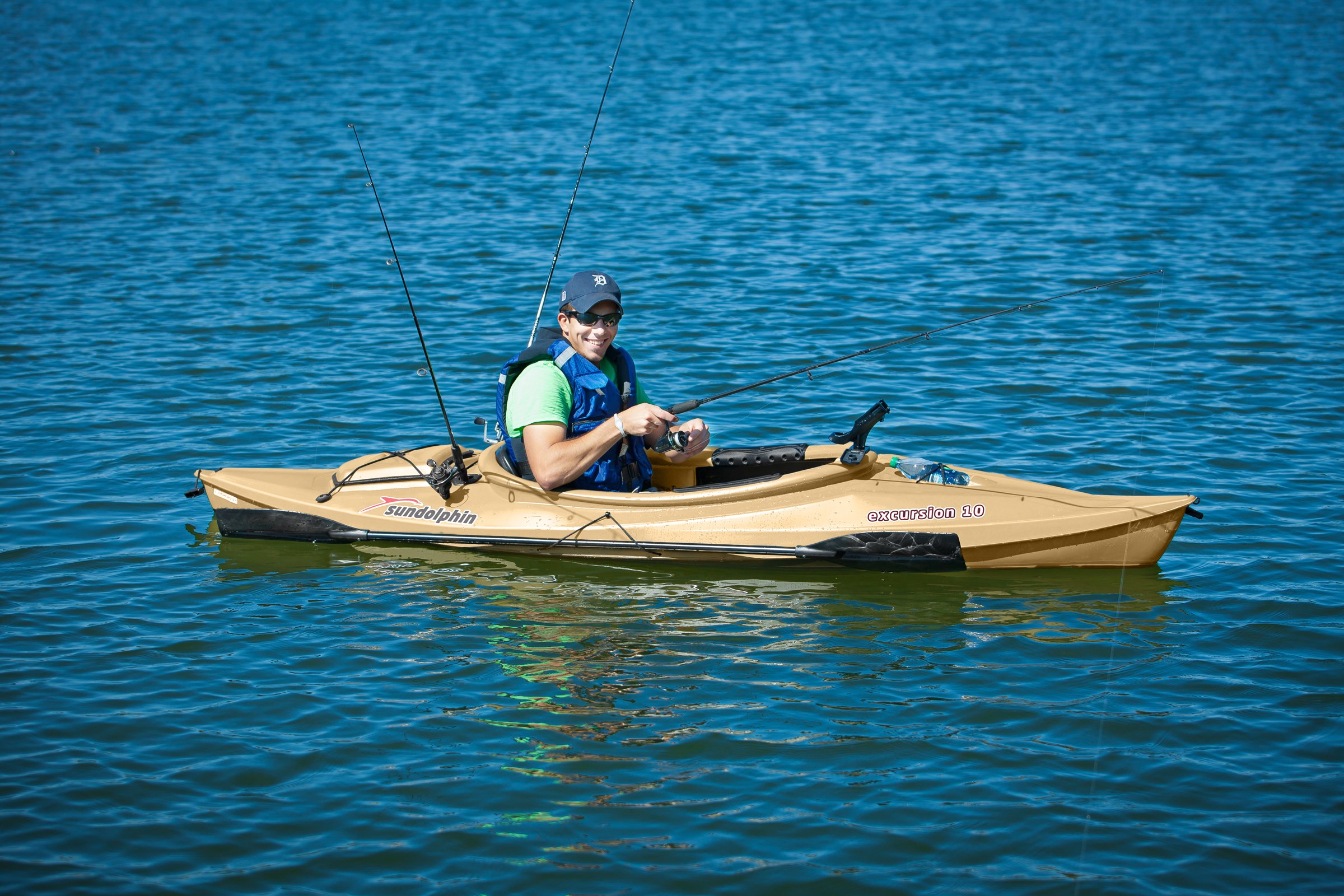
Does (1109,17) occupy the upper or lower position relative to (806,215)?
upper

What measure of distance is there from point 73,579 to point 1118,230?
10.5 meters

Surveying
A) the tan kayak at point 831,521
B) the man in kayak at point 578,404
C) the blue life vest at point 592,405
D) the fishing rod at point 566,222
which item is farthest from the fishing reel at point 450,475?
the fishing rod at point 566,222

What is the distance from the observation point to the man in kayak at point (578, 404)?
6051mm

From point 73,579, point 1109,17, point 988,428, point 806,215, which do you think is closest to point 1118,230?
point 806,215

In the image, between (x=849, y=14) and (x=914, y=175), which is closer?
(x=914, y=175)

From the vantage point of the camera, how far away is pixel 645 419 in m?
5.88

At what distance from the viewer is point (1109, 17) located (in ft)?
93.8

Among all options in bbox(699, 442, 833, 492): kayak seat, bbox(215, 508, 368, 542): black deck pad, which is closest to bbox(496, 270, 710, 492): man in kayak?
bbox(699, 442, 833, 492): kayak seat

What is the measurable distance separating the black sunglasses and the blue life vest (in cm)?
19

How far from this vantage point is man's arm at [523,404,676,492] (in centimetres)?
600

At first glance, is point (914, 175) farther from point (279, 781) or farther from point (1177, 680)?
point (279, 781)

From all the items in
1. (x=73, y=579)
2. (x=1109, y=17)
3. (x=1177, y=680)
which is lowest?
(x=1177, y=680)

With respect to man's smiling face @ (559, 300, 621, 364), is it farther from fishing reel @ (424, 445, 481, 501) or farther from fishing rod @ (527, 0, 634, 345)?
fishing reel @ (424, 445, 481, 501)

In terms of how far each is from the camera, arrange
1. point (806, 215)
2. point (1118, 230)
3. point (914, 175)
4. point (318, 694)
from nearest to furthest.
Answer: point (318, 694)
point (1118, 230)
point (806, 215)
point (914, 175)
